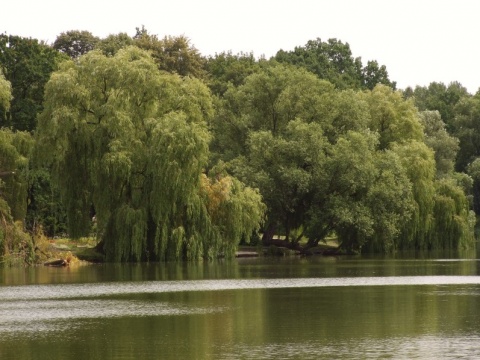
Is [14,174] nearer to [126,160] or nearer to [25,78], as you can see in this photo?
[126,160]

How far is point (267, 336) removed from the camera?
24.3m

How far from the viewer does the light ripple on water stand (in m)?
37.1

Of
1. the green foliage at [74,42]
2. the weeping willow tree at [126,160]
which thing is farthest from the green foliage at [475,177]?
the weeping willow tree at [126,160]

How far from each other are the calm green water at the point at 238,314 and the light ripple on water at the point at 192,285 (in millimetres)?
48

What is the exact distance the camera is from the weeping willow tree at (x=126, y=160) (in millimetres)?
53781

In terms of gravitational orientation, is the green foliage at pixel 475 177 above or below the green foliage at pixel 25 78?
below

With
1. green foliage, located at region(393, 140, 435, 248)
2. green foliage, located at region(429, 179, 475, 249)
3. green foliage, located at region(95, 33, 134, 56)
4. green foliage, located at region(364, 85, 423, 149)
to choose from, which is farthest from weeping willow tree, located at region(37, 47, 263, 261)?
green foliage, located at region(95, 33, 134, 56)

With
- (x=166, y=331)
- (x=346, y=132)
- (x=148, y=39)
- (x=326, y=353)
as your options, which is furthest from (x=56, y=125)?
(x=148, y=39)

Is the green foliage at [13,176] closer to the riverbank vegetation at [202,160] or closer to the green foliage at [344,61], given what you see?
the riverbank vegetation at [202,160]

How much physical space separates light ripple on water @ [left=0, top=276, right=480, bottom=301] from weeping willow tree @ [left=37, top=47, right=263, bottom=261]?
12.0m

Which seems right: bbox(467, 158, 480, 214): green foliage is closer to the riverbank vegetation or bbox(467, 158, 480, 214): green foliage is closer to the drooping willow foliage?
the riverbank vegetation

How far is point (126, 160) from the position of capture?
53.5m

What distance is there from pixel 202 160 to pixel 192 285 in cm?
1553

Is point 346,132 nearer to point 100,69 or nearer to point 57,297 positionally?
point 100,69
